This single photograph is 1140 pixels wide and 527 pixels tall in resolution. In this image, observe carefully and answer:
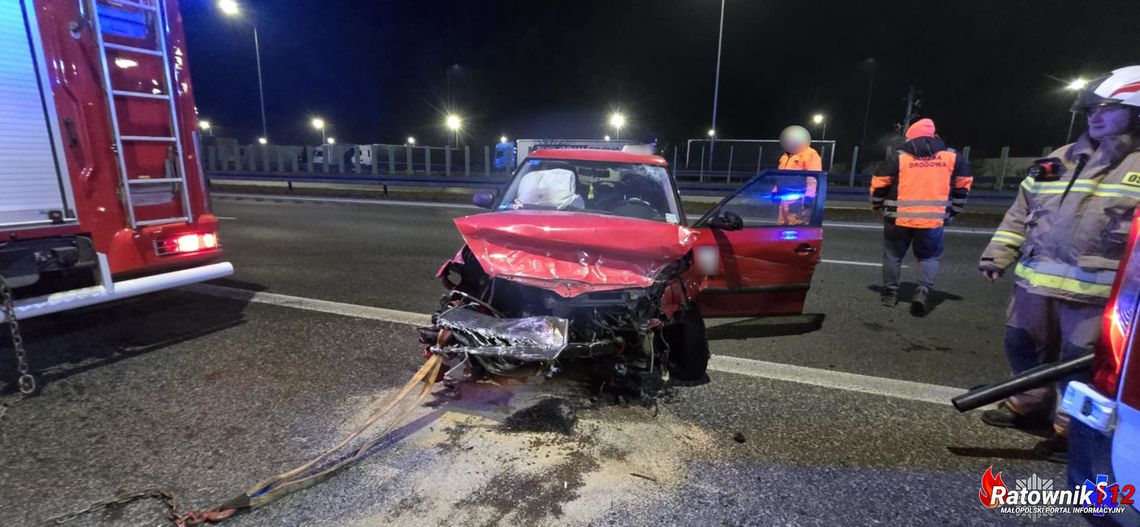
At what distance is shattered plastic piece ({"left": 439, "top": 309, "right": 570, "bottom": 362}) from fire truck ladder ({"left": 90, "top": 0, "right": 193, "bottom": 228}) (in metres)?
2.94

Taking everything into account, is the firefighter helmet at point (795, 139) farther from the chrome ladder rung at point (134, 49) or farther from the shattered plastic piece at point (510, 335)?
the chrome ladder rung at point (134, 49)

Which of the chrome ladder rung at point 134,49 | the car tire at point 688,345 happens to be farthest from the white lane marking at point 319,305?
the chrome ladder rung at point 134,49

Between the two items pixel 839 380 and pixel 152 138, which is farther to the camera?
pixel 152 138

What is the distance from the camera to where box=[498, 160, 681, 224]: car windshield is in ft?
13.1

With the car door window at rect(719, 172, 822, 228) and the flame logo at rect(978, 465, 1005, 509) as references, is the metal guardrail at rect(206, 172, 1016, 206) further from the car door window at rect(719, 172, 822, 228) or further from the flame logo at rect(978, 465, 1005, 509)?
the flame logo at rect(978, 465, 1005, 509)

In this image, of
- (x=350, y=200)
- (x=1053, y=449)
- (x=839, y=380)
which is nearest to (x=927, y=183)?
(x=839, y=380)

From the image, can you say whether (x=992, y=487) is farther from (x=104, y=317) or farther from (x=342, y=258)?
(x=342, y=258)

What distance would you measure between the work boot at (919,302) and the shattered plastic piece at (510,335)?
4.34 m

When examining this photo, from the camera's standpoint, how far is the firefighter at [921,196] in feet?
16.8

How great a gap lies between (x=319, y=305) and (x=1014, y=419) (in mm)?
5633

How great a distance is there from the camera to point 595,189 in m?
4.49

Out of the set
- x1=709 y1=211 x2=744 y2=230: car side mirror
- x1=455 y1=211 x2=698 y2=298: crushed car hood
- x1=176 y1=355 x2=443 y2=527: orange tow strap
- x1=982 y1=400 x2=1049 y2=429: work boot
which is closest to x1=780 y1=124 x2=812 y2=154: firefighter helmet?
x1=709 y1=211 x2=744 y2=230: car side mirror

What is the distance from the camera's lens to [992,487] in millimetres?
2479

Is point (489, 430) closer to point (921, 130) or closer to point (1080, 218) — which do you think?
point (1080, 218)
